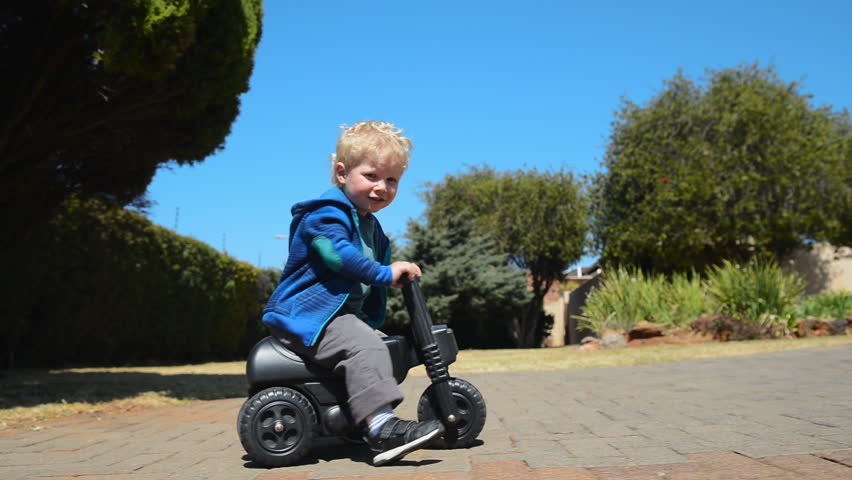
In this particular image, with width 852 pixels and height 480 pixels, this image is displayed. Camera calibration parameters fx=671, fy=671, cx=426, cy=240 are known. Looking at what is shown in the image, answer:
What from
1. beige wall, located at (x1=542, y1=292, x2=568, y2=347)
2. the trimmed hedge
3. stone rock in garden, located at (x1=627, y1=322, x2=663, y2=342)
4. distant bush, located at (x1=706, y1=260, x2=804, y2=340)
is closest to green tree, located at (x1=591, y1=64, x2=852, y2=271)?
distant bush, located at (x1=706, y1=260, x2=804, y2=340)

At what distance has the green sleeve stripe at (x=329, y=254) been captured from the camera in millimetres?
2736

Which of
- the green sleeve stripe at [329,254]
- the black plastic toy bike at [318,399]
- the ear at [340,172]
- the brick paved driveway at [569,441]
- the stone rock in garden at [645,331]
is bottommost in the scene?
the brick paved driveway at [569,441]

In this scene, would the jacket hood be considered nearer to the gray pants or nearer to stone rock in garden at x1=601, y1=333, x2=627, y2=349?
the gray pants

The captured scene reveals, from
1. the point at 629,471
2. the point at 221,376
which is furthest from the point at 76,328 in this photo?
the point at 629,471

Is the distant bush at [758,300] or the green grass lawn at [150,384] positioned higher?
the distant bush at [758,300]

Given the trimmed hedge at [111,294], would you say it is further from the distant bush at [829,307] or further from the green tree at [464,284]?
the distant bush at [829,307]

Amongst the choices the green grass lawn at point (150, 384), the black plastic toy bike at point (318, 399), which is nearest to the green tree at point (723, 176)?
the green grass lawn at point (150, 384)

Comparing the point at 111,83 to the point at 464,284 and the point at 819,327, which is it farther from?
the point at 464,284

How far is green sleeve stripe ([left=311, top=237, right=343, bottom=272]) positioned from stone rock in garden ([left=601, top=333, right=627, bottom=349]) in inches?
358

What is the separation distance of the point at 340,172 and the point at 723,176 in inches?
655

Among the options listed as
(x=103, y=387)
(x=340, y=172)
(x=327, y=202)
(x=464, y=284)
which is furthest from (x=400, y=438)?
(x=464, y=284)

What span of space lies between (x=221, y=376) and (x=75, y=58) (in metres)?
4.01

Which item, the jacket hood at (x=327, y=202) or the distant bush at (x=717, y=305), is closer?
the jacket hood at (x=327, y=202)

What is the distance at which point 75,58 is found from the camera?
6.38 meters
